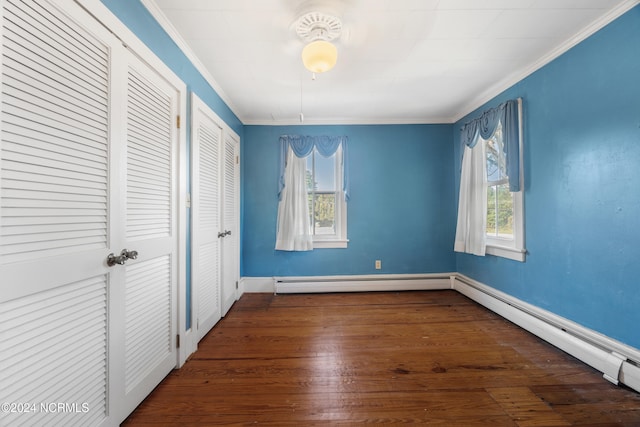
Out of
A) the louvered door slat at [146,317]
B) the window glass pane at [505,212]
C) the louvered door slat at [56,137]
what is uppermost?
the louvered door slat at [56,137]

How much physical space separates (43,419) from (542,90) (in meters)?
3.71

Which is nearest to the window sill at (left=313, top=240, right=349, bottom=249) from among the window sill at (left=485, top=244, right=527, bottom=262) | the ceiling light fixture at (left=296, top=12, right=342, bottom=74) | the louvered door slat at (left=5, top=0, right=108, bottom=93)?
the window sill at (left=485, top=244, right=527, bottom=262)

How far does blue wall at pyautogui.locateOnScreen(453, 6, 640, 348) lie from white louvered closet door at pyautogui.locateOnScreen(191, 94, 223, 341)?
9.74 ft

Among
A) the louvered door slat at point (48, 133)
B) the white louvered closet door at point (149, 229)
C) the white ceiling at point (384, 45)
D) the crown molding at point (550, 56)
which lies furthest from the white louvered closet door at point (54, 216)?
the crown molding at point (550, 56)

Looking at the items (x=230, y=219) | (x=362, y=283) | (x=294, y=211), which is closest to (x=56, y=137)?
(x=230, y=219)

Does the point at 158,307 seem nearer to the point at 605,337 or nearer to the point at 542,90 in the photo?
the point at 605,337

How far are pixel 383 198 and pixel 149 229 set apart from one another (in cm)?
284

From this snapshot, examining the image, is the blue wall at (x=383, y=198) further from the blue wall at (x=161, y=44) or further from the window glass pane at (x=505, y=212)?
the blue wall at (x=161, y=44)

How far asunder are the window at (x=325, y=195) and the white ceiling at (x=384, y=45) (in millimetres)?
829

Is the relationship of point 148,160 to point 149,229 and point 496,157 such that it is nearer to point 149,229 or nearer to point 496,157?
point 149,229

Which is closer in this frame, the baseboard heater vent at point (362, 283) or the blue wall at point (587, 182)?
the blue wall at point (587, 182)

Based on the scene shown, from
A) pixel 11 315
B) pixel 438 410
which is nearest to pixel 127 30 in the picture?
pixel 11 315

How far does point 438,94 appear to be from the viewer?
2.84m

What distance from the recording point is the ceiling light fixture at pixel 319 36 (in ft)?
5.28
